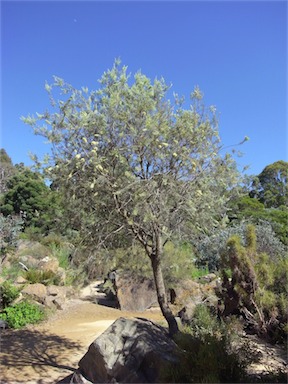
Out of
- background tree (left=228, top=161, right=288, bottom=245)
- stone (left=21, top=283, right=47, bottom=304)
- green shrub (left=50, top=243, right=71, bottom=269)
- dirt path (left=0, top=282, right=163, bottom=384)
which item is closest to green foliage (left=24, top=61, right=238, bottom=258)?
dirt path (left=0, top=282, right=163, bottom=384)

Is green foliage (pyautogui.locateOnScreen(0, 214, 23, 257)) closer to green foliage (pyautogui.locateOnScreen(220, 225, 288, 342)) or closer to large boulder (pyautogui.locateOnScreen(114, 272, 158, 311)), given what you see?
large boulder (pyautogui.locateOnScreen(114, 272, 158, 311))

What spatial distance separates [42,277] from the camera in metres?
13.9

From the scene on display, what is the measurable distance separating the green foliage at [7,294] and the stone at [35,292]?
81cm

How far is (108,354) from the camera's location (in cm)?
536

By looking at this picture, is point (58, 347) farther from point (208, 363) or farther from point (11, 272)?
point (11, 272)

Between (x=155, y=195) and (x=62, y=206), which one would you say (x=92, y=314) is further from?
(x=155, y=195)

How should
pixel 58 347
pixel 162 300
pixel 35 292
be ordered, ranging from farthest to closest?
pixel 35 292 < pixel 58 347 < pixel 162 300

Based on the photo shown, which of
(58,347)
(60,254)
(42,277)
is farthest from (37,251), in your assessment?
(58,347)

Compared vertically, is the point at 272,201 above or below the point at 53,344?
above

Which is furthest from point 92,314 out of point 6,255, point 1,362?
point 6,255

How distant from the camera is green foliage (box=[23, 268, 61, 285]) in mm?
13633

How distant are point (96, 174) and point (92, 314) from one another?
8.49 meters

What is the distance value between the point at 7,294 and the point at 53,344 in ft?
9.87

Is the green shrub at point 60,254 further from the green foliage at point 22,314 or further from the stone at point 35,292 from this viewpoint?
the green foliage at point 22,314
